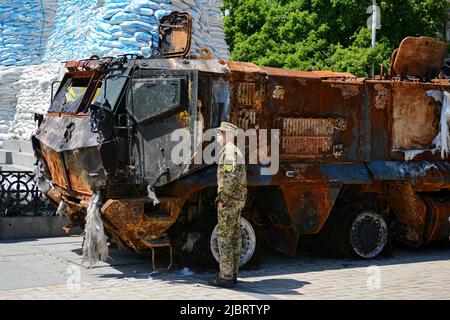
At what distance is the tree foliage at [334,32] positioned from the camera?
28.0 metres

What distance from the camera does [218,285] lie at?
8.18 meters

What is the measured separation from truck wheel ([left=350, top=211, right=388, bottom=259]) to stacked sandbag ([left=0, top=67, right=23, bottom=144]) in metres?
14.5

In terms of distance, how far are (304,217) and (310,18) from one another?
21.5 metres

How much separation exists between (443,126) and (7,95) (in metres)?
15.3

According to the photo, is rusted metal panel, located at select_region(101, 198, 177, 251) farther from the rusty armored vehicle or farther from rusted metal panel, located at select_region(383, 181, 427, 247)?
rusted metal panel, located at select_region(383, 181, 427, 247)

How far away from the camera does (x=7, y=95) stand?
73.9 ft

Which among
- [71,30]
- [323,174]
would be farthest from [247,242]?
[71,30]

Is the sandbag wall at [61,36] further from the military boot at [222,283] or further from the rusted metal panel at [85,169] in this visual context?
the military boot at [222,283]

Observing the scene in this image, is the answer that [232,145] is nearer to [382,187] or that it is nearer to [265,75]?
[265,75]

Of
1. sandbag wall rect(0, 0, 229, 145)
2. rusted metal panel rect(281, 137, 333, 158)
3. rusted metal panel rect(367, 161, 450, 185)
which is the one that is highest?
sandbag wall rect(0, 0, 229, 145)

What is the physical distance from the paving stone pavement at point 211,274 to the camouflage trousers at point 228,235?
0.23 m

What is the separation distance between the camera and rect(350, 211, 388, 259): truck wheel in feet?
33.5

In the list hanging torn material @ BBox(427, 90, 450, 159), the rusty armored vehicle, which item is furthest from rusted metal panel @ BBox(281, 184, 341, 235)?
hanging torn material @ BBox(427, 90, 450, 159)
